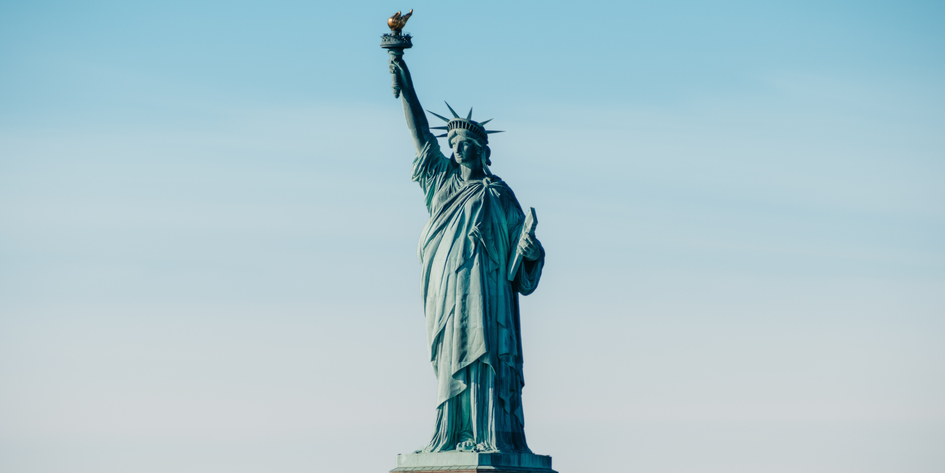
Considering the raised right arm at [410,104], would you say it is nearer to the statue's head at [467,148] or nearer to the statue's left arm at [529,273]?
the statue's head at [467,148]

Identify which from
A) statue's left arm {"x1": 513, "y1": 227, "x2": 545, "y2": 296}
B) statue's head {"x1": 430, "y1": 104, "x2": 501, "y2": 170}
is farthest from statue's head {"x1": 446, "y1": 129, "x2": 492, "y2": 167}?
statue's left arm {"x1": 513, "y1": 227, "x2": 545, "y2": 296}

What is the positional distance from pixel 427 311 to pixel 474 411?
6.46ft

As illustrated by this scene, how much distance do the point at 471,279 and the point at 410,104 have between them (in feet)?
10.8

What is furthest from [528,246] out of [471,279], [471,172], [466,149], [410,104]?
[410,104]

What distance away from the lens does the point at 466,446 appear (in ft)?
86.9

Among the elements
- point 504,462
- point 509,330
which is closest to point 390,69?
point 509,330

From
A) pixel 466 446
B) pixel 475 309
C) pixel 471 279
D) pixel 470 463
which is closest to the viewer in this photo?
pixel 470 463

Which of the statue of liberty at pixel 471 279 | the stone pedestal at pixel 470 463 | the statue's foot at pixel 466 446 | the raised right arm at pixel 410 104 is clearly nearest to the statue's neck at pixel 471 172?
the statue of liberty at pixel 471 279

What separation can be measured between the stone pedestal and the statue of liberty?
0.67 feet

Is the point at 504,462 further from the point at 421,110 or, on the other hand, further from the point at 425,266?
the point at 421,110

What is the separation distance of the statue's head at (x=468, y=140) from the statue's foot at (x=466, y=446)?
4.91m

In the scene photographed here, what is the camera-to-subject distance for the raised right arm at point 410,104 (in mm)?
27812

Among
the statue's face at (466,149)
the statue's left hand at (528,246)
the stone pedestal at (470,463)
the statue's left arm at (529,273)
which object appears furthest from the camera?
the statue's face at (466,149)

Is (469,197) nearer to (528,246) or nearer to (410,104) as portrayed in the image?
(528,246)
